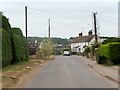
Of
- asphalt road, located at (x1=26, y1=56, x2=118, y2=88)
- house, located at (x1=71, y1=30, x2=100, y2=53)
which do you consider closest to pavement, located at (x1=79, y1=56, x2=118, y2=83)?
asphalt road, located at (x1=26, y1=56, x2=118, y2=88)

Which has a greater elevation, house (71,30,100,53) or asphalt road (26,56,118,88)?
house (71,30,100,53)

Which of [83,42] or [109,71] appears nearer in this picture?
[109,71]

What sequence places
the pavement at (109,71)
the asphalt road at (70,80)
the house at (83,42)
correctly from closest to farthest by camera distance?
1. the asphalt road at (70,80)
2. the pavement at (109,71)
3. the house at (83,42)

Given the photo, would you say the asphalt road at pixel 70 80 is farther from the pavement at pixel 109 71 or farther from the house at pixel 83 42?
the house at pixel 83 42

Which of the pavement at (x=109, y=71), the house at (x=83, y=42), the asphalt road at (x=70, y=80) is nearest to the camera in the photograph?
the asphalt road at (x=70, y=80)

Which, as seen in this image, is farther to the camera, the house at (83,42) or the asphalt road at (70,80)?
the house at (83,42)

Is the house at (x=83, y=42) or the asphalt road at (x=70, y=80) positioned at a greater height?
the house at (x=83, y=42)

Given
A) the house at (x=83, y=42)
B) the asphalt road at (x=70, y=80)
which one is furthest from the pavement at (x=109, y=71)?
the house at (x=83, y=42)

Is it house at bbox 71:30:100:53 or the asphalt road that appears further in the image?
house at bbox 71:30:100:53

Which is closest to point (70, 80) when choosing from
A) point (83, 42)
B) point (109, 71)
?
point (109, 71)

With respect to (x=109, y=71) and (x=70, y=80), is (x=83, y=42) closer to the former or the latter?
(x=109, y=71)

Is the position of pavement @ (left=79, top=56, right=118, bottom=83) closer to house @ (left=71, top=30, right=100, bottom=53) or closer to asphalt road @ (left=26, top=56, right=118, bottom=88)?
asphalt road @ (left=26, top=56, right=118, bottom=88)

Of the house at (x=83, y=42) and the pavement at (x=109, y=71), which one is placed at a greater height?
the house at (x=83, y=42)

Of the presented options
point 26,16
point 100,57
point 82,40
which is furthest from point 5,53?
point 82,40
